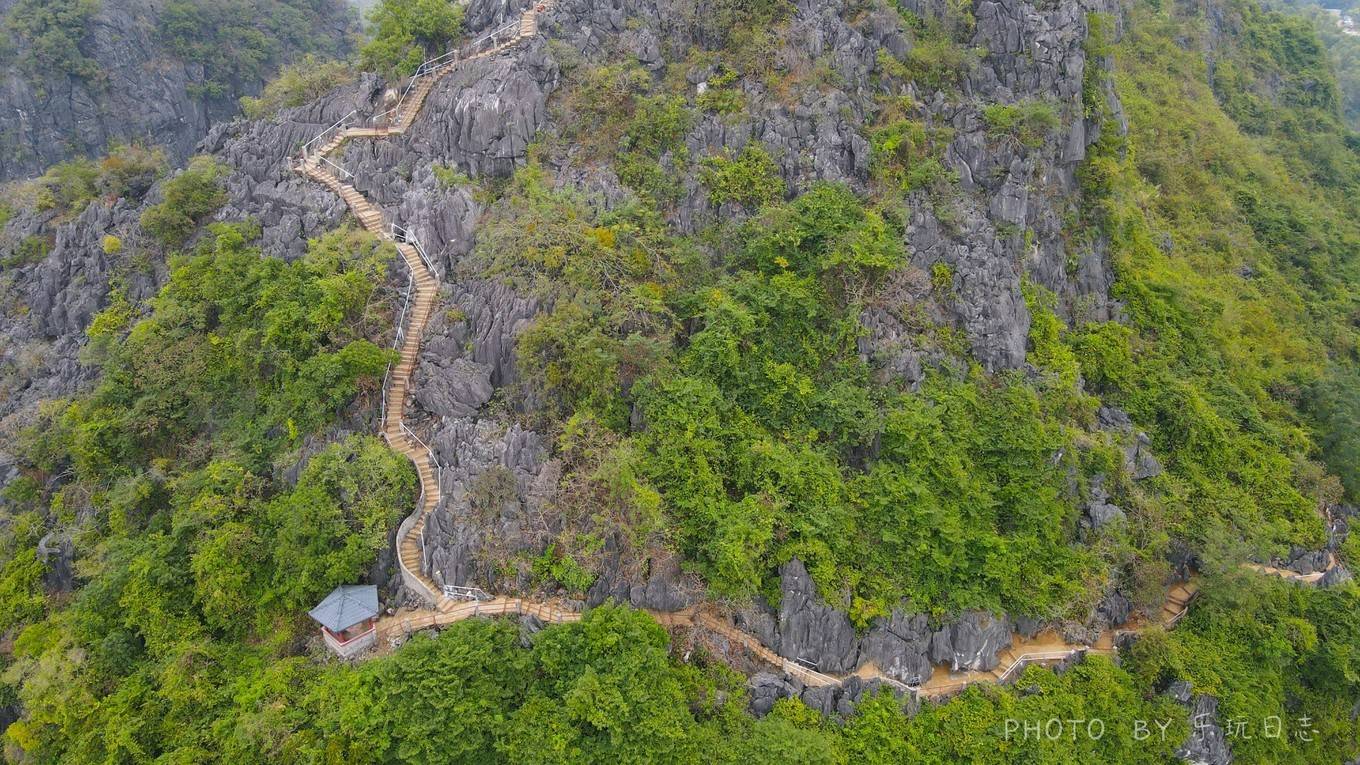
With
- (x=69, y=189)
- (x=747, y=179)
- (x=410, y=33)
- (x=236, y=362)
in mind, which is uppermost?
(x=410, y=33)

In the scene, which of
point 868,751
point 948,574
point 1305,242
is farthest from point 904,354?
point 1305,242

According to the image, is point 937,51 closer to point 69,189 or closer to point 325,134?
point 325,134

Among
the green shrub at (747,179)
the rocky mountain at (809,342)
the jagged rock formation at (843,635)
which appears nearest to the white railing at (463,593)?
the rocky mountain at (809,342)

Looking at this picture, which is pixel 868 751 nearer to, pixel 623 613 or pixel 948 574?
pixel 948 574

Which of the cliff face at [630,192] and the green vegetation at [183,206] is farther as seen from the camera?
the green vegetation at [183,206]

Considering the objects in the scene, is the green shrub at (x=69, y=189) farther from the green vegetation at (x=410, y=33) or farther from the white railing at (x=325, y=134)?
the green vegetation at (x=410, y=33)

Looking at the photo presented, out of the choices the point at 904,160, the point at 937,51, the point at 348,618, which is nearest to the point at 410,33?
the point at 904,160
